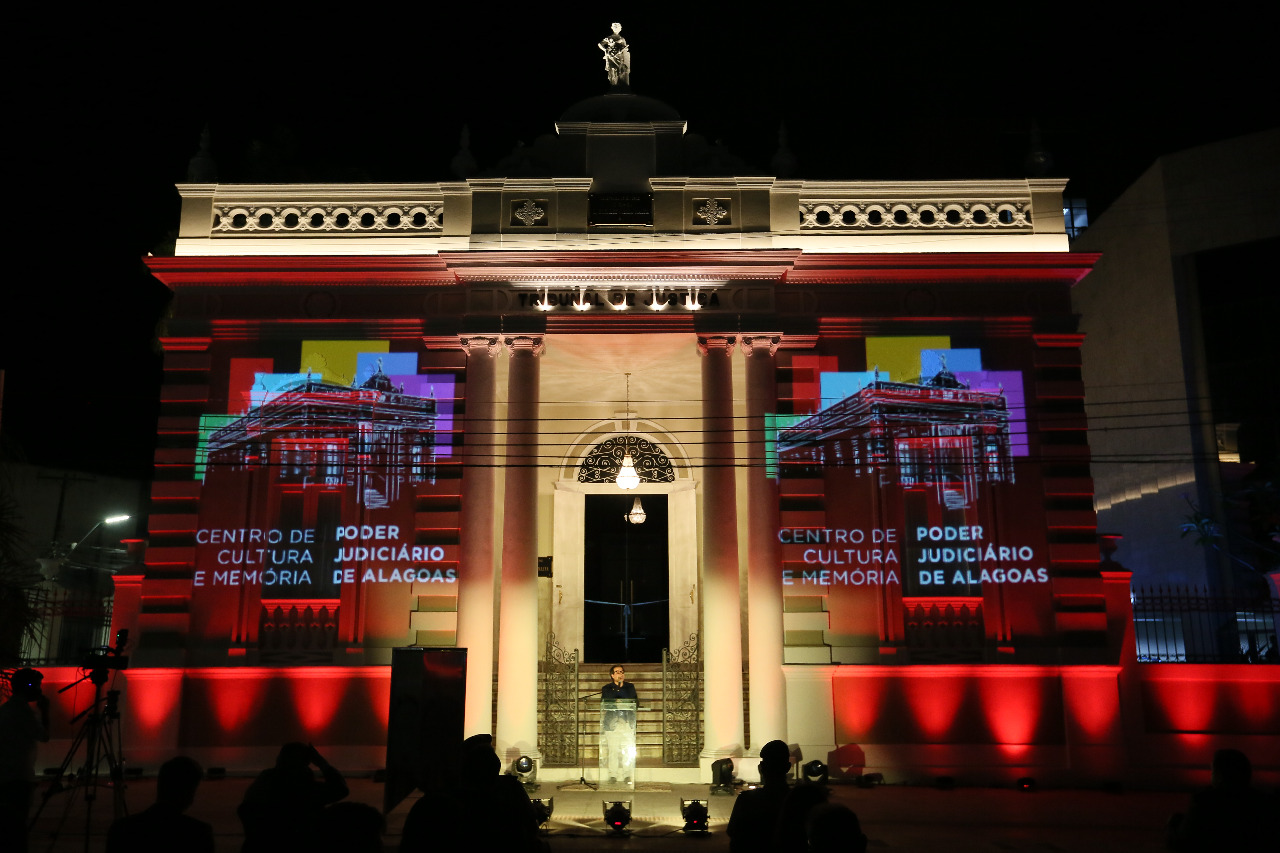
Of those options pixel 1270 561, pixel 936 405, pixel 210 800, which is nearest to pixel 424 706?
pixel 210 800

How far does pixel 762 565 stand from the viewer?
17297 millimetres

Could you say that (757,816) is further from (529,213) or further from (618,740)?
(529,213)

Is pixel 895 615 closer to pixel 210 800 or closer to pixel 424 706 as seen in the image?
pixel 424 706

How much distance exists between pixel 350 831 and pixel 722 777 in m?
11.4

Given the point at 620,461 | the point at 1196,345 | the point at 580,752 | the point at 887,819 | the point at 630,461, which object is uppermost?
the point at 1196,345

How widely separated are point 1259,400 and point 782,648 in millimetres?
17249

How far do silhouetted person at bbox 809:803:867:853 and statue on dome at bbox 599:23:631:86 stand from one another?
54.7 feet

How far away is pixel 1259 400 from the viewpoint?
27234 millimetres

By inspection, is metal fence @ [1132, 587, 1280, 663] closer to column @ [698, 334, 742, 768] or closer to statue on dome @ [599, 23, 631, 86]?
column @ [698, 334, 742, 768]

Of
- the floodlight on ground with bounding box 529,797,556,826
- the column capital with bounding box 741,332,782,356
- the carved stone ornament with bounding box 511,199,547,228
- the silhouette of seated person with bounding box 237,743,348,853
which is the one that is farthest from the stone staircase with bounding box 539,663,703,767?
the silhouette of seated person with bounding box 237,743,348,853

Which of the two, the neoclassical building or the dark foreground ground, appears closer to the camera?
the dark foreground ground

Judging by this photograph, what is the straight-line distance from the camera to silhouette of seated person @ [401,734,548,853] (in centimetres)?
543

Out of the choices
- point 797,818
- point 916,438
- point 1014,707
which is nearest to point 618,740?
point 1014,707

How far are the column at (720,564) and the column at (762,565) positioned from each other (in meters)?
0.28
